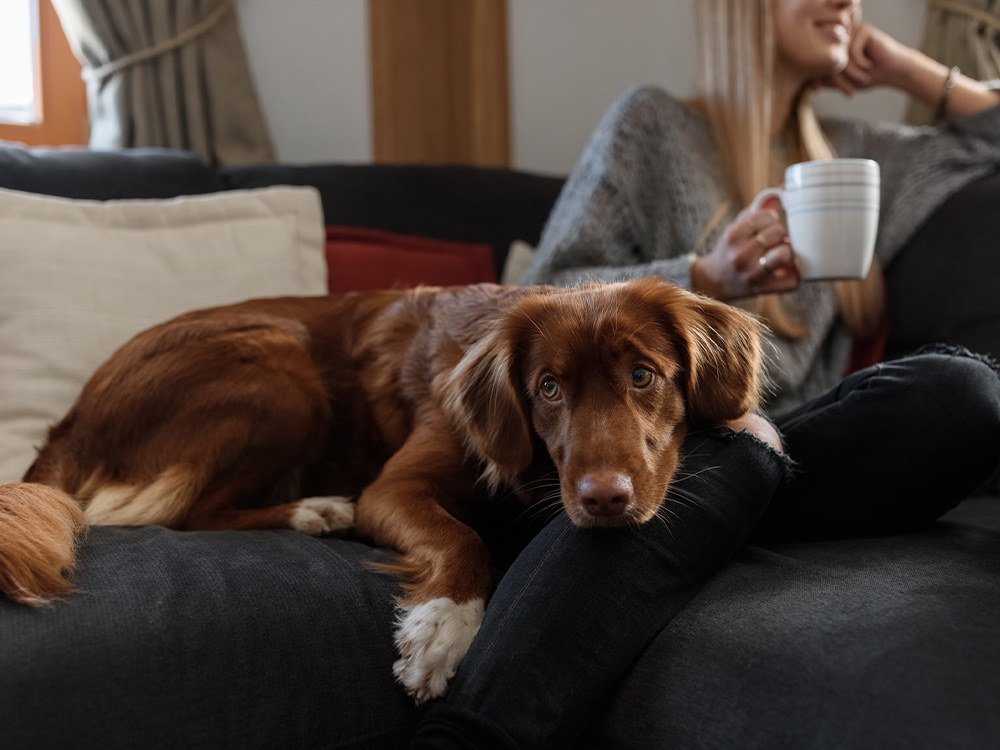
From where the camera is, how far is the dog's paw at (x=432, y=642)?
41.5 inches

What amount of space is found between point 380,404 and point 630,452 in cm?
65

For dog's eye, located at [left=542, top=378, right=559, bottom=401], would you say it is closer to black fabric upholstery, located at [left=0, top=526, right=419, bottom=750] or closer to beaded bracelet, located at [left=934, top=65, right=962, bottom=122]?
black fabric upholstery, located at [left=0, top=526, right=419, bottom=750]

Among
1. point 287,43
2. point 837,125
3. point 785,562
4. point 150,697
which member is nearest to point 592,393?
point 785,562

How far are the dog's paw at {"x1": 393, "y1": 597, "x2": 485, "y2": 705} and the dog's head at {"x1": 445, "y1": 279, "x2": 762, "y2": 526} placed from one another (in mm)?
204

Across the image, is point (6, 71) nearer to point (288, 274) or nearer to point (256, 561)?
point (288, 274)

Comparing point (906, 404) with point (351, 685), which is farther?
point (906, 404)

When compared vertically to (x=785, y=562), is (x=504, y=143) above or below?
above

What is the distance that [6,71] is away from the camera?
2771 millimetres

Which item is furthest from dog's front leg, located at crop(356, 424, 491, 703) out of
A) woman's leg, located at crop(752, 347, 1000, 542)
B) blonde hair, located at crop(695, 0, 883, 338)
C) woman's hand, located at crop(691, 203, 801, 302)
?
blonde hair, located at crop(695, 0, 883, 338)

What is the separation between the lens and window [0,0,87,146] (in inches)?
109

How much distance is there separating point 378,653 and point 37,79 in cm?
257

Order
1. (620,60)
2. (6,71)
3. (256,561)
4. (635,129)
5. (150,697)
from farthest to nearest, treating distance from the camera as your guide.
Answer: (620,60) < (6,71) < (635,129) < (256,561) < (150,697)

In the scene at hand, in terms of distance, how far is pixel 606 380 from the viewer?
3.94 ft

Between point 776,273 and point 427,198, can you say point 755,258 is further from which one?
point 427,198
